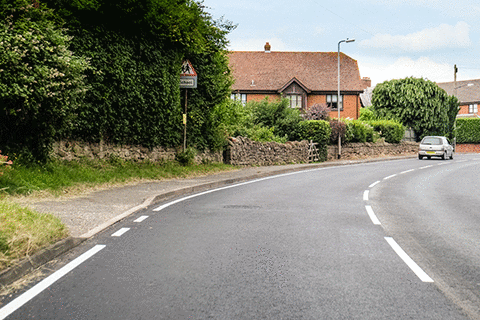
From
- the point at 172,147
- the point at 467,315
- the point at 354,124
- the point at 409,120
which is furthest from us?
the point at 409,120

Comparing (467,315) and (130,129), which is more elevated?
(130,129)

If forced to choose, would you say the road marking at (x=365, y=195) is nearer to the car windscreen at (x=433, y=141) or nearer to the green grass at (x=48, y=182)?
the green grass at (x=48, y=182)

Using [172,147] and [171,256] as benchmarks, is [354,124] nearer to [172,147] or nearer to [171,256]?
[172,147]

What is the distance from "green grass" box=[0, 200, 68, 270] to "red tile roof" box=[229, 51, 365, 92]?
45.5 m

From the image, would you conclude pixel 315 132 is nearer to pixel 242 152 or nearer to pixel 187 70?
pixel 242 152

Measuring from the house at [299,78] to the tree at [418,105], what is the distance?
3.17m

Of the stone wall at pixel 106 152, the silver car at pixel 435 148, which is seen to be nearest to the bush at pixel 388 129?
the silver car at pixel 435 148

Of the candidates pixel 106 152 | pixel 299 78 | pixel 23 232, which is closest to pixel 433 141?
pixel 299 78

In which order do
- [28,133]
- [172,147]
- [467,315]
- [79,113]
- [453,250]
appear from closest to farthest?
1. [467,315]
2. [453,250]
3. [28,133]
4. [79,113]
5. [172,147]

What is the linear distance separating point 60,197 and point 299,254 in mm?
6629

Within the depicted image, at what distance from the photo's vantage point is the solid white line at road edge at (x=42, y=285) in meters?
4.36

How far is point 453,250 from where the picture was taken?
22.9 ft

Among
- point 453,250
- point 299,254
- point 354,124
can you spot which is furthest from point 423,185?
point 354,124

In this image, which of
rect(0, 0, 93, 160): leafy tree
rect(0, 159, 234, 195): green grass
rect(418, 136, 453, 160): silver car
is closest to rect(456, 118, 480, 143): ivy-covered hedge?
rect(418, 136, 453, 160): silver car
